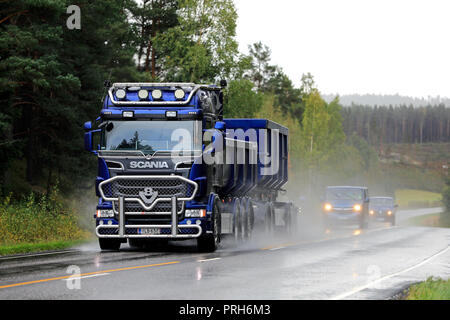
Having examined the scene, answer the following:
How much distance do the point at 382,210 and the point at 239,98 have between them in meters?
11.3

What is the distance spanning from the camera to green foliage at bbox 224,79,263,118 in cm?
4766

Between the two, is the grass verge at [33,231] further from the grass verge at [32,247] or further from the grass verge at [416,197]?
the grass verge at [416,197]

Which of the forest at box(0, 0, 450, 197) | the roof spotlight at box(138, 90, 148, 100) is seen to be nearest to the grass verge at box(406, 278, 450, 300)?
the roof spotlight at box(138, 90, 148, 100)

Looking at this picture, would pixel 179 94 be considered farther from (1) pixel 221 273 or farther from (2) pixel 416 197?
(2) pixel 416 197

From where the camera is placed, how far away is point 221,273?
13695mm

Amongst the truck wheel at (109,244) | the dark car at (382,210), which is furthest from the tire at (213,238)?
the dark car at (382,210)

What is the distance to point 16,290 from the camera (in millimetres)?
11047

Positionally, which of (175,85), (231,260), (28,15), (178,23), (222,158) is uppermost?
(178,23)

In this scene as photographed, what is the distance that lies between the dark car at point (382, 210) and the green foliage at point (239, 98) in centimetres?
993

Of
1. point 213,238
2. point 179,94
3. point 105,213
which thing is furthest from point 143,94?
point 213,238

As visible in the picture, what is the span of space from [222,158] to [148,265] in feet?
18.8
